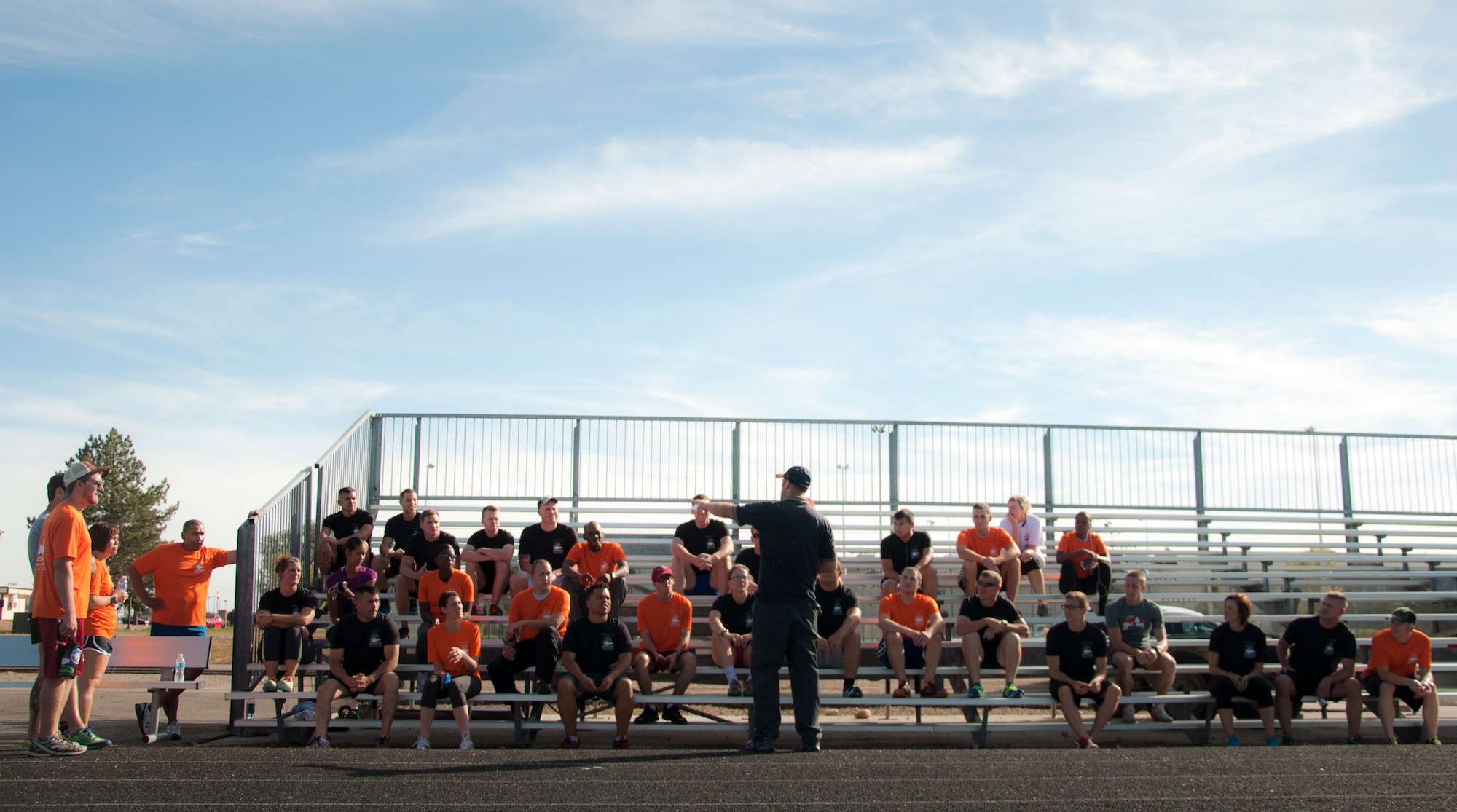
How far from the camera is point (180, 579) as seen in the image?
10.4 metres

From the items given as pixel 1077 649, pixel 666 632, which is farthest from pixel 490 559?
pixel 1077 649

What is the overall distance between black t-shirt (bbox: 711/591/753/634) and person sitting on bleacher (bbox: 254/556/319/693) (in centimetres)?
382

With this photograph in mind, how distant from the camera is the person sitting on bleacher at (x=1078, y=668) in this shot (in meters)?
9.95

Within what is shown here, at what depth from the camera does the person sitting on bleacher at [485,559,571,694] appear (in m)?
10.2

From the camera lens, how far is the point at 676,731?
9.64m

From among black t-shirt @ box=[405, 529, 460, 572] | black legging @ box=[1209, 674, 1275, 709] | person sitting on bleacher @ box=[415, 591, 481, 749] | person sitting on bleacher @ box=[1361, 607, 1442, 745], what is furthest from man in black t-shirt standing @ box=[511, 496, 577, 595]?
person sitting on bleacher @ box=[1361, 607, 1442, 745]

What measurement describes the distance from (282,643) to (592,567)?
314 cm

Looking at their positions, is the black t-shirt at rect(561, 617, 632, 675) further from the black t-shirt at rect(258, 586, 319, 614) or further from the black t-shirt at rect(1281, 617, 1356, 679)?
the black t-shirt at rect(1281, 617, 1356, 679)

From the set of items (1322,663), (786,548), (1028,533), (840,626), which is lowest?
(1322,663)

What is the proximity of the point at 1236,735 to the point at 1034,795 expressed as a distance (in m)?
6.22

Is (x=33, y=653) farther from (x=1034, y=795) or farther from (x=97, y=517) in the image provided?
(x=97, y=517)

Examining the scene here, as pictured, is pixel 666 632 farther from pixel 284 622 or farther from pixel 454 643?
pixel 284 622

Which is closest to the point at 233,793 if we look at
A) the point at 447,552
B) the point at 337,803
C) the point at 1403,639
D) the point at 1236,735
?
the point at 337,803

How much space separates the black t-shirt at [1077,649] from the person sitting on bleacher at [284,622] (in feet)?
22.6
